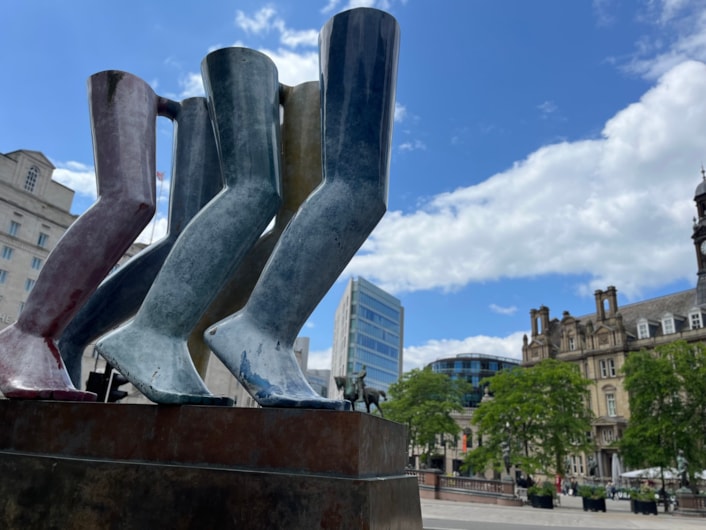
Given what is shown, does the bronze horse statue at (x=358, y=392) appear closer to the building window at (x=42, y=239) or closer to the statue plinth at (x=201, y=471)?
the statue plinth at (x=201, y=471)

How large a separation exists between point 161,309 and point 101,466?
0.75 metres

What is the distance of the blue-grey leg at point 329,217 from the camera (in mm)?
2451

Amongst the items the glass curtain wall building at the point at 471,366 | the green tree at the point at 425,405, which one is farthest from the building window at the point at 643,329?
the glass curtain wall building at the point at 471,366

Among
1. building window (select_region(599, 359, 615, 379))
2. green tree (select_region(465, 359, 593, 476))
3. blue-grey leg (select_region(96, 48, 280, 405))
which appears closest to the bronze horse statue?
green tree (select_region(465, 359, 593, 476))


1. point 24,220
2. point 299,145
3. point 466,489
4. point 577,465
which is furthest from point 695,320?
point 24,220

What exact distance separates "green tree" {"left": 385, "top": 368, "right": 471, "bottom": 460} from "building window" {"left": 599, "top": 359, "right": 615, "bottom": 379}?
18234 millimetres

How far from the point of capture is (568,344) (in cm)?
6159

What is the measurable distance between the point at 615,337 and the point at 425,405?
2566 centimetres

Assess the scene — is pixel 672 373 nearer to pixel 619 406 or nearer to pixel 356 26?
pixel 619 406

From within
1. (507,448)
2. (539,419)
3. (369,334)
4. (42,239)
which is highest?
(42,239)

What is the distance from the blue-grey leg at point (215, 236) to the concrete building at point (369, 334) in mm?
69224

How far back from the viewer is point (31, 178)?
144 ft

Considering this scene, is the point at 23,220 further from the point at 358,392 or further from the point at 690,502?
the point at 690,502

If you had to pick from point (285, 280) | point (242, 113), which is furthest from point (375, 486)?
point (242, 113)
